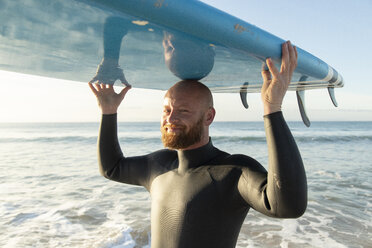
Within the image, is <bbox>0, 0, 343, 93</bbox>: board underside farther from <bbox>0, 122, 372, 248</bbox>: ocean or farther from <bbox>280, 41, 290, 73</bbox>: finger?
<bbox>0, 122, 372, 248</bbox>: ocean

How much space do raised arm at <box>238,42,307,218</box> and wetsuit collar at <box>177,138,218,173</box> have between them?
44 centimetres

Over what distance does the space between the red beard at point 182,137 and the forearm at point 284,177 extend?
0.55 meters

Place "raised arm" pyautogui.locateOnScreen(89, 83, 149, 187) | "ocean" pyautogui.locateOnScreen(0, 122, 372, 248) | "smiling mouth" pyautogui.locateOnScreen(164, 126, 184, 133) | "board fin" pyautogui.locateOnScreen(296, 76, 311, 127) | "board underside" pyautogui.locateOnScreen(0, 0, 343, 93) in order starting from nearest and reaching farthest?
"board underside" pyautogui.locateOnScreen(0, 0, 343, 93)
"smiling mouth" pyautogui.locateOnScreen(164, 126, 184, 133)
"raised arm" pyautogui.locateOnScreen(89, 83, 149, 187)
"board fin" pyautogui.locateOnScreen(296, 76, 311, 127)
"ocean" pyautogui.locateOnScreen(0, 122, 372, 248)

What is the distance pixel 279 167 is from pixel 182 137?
0.64 m

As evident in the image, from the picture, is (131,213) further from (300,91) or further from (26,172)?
(26,172)

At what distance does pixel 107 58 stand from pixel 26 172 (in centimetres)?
1003

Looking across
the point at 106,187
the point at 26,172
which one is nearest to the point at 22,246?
the point at 106,187

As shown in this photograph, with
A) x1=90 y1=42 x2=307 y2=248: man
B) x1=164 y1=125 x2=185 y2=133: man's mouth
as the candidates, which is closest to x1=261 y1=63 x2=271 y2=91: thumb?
x1=90 y1=42 x2=307 y2=248: man

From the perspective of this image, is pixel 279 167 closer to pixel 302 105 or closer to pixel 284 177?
pixel 284 177

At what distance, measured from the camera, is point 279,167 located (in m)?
1.15

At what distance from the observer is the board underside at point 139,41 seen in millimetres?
993

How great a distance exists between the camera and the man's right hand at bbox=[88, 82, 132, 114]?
6.91 ft

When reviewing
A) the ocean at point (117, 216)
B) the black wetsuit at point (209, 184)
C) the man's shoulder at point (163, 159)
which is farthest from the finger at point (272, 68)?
the ocean at point (117, 216)

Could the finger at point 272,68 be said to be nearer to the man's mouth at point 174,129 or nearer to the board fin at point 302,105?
the man's mouth at point 174,129
